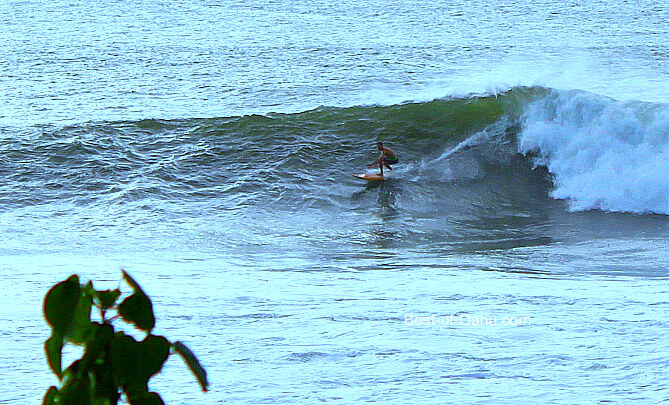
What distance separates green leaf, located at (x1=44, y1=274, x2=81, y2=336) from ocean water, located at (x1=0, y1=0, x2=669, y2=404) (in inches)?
104

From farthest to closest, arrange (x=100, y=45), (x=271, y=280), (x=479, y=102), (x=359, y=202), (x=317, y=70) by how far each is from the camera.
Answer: (x=100, y=45) < (x=317, y=70) < (x=479, y=102) < (x=359, y=202) < (x=271, y=280)

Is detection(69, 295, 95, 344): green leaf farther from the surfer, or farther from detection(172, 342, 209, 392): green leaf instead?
the surfer

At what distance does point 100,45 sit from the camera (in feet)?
81.6

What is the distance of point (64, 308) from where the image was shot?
795 mm

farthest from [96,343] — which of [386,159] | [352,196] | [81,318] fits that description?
[386,159]

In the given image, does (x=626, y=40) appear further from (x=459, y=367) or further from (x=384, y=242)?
(x=459, y=367)

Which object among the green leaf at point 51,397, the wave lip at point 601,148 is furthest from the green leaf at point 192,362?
the wave lip at point 601,148

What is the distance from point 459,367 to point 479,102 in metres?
14.1

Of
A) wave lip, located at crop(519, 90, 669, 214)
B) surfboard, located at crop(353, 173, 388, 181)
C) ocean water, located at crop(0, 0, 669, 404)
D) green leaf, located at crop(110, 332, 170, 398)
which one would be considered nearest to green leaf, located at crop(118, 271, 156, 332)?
green leaf, located at crop(110, 332, 170, 398)

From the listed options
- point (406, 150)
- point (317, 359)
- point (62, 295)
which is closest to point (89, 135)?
point (406, 150)

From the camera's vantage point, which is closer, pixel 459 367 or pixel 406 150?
pixel 459 367

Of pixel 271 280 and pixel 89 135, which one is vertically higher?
pixel 89 135

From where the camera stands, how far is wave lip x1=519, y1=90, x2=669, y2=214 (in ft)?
40.1

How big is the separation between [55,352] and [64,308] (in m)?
0.05
